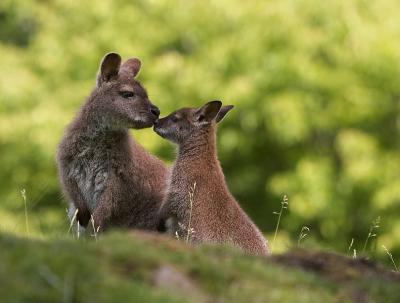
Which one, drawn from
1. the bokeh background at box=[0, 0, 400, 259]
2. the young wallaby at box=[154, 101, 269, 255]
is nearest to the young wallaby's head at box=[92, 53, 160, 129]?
the young wallaby at box=[154, 101, 269, 255]

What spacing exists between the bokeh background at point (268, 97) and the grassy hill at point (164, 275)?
13.1m

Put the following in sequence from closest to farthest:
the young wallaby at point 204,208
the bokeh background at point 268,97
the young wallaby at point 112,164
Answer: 1. the young wallaby at point 204,208
2. the young wallaby at point 112,164
3. the bokeh background at point 268,97

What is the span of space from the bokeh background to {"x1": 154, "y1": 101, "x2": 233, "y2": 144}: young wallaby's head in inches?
364

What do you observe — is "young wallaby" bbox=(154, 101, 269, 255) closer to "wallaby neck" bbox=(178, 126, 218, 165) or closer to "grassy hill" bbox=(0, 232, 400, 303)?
"wallaby neck" bbox=(178, 126, 218, 165)

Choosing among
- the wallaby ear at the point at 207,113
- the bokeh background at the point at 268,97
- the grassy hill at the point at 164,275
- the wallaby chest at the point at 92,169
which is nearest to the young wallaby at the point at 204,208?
the wallaby ear at the point at 207,113

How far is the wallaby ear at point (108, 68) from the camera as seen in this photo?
28.9ft

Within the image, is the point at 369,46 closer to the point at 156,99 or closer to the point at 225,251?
the point at 156,99

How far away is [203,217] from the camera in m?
7.80

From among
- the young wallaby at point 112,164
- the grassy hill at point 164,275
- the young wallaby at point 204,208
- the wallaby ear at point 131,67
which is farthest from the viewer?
the wallaby ear at point 131,67

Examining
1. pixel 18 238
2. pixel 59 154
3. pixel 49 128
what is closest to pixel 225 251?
pixel 18 238

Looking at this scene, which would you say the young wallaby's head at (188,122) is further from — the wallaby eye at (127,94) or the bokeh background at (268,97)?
the bokeh background at (268,97)

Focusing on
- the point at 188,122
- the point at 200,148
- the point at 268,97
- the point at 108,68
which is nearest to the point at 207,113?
the point at 188,122

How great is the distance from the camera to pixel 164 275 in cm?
416

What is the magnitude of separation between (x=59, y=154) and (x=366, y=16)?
461 inches
